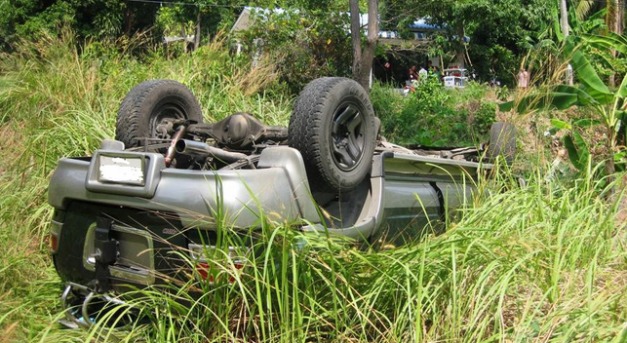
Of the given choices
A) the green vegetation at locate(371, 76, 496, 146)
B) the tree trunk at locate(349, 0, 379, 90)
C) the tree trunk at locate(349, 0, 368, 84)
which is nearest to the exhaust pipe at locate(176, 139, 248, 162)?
the green vegetation at locate(371, 76, 496, 146)

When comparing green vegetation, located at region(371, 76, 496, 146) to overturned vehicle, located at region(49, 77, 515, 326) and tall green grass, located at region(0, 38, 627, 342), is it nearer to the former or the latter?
overturned vehicle, located at region(49, 77, 515, 326)

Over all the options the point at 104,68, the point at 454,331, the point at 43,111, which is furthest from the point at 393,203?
the point at 104,68

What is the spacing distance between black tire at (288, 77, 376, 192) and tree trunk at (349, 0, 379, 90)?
252 inches

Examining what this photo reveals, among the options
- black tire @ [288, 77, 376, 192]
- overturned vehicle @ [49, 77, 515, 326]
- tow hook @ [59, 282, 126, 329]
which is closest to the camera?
Answer: overturned vehicle @ [49, 77, 515, 326]

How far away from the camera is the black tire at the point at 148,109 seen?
4.42 metres

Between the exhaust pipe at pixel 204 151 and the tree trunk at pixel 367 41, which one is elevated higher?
the tree trunk at pixel 367 41

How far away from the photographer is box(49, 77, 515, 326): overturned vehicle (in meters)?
3.29

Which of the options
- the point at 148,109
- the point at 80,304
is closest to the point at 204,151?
the point at 148,109

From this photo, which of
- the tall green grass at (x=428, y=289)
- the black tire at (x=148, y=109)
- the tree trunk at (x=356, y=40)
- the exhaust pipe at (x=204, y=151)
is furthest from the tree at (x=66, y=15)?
the tall green grass at (x=428, y=289)

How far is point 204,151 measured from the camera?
3.88 metres

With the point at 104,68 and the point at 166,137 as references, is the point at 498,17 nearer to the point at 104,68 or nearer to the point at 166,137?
the point at 104,68

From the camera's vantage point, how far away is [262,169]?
344 centimetres

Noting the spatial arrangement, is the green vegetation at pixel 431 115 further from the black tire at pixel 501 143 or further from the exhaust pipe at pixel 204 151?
the exhaust pipe at pixel 204 151

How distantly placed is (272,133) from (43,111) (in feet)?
13.2
